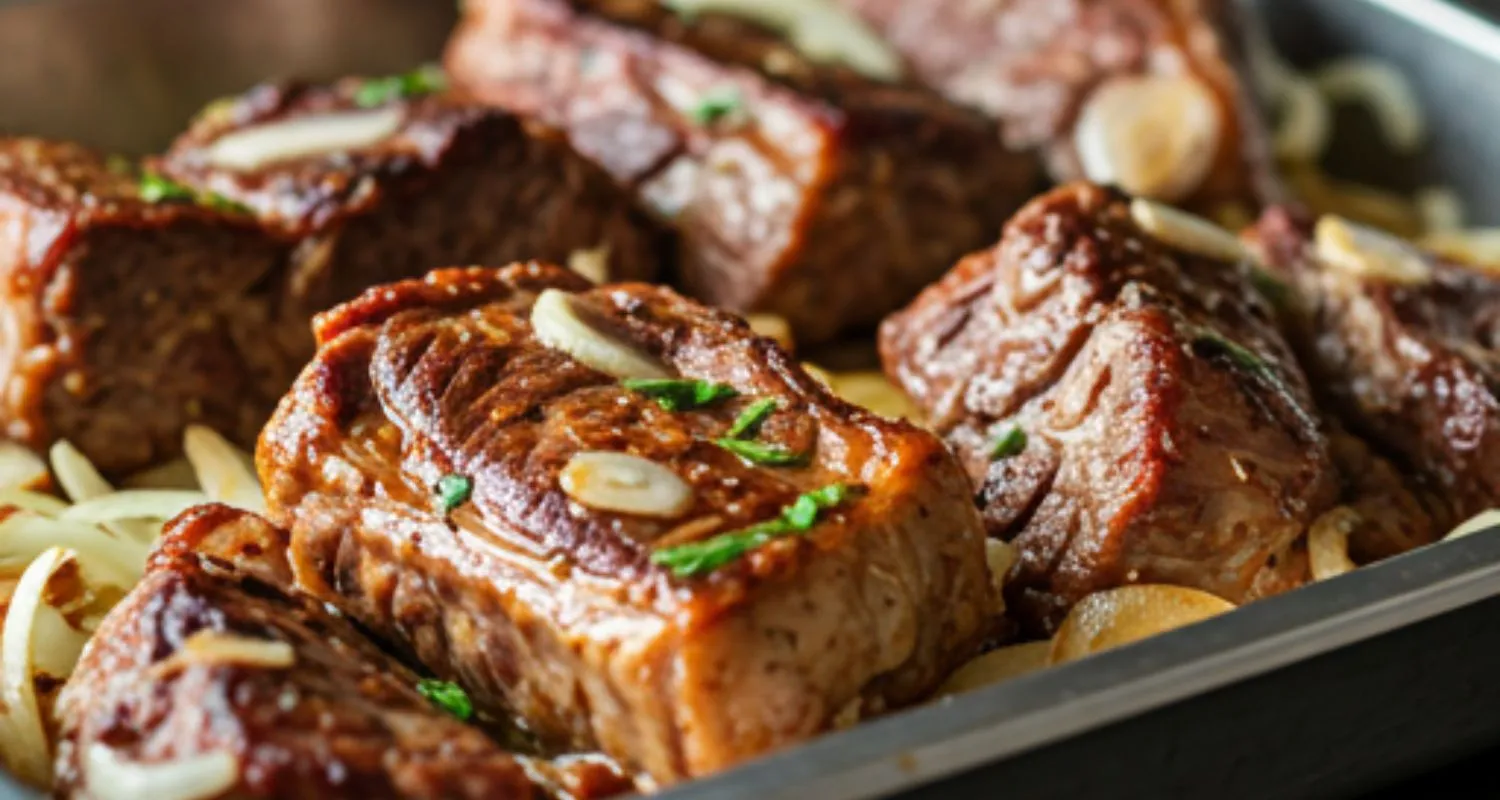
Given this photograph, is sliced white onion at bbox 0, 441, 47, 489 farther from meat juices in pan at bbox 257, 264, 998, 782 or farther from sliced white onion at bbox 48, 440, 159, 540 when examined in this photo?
meat juices in pan at bbox 257, 264, 998, 782

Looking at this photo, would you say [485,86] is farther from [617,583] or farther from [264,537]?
[617,583]

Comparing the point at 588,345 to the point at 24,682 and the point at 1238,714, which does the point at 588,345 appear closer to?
the point at 24,682

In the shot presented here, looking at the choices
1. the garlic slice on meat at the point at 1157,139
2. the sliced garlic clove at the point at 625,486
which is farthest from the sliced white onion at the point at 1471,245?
the sliced garlic clove at the point at 625,486

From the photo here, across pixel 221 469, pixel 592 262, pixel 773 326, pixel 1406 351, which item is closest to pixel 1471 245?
pixel 1406 351

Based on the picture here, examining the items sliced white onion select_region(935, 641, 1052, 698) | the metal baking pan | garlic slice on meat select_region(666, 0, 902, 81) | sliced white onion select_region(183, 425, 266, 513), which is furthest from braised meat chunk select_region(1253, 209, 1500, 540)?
sliced white onion select_region(183, 425, 266, 513)

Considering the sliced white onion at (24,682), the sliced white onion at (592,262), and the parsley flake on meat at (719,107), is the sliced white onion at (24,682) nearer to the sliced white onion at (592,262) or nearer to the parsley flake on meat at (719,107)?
the sliced white onion at (592,262)

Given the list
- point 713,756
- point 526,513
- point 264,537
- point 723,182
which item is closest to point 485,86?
point 723,182
